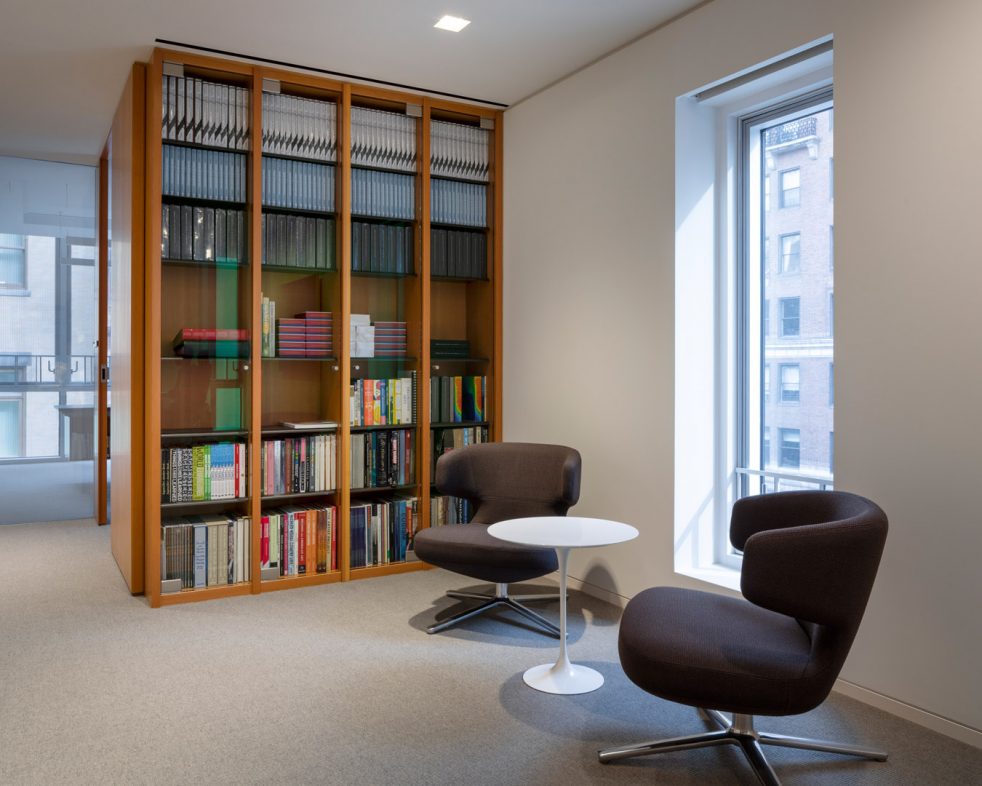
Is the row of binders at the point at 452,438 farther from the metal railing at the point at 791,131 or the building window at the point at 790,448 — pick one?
the metal railing at the point at 791,131

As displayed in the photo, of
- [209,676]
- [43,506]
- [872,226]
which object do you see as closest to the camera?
[872,226]

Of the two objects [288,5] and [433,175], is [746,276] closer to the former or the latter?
[433,175]

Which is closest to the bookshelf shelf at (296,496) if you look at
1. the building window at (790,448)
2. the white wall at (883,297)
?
the white wall at (883,297)

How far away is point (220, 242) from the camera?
181 inches

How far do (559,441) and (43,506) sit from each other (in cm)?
449

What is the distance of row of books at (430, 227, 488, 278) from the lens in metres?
5.21

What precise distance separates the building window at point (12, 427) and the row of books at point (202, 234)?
115 inches

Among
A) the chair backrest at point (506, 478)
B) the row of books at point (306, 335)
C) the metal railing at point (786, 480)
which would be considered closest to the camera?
the metal railing at point (786, 480)

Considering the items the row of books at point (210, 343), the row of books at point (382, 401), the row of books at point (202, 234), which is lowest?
the row of books at point (382, 401)

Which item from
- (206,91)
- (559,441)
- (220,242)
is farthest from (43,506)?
(559,441)

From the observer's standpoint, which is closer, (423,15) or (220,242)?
(423,15)

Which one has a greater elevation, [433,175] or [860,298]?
[433,175]

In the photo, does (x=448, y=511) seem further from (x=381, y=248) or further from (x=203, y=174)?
(x=203, y=174)

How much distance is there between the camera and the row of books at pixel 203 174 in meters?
4.41
